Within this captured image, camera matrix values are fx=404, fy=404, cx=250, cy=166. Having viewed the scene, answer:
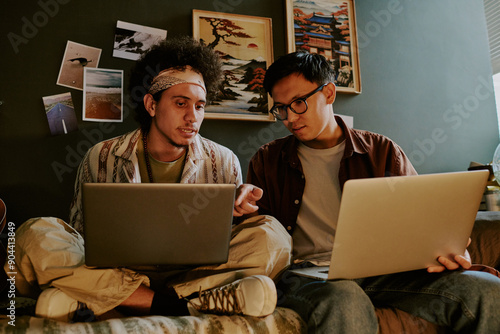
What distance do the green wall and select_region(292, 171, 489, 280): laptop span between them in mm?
1261

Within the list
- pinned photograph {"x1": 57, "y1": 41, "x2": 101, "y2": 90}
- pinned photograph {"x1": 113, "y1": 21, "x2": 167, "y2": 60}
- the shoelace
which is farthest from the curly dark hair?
the shoelace

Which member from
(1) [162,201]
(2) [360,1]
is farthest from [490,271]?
(2) [360,1]

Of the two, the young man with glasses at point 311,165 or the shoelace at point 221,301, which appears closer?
the shoelace at point 221,301

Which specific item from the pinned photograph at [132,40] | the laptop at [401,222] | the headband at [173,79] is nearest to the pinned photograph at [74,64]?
the pinned photograph at [132,40]

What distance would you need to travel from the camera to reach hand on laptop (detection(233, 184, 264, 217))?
52.6 inches

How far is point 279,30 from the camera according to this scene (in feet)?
7.75

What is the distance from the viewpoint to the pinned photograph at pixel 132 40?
209cm

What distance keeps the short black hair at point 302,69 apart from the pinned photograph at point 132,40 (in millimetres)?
788

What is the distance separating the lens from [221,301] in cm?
107

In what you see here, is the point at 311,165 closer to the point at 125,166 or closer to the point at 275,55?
the point at 125,166

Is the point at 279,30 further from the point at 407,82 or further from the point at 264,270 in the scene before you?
the point at 264,270

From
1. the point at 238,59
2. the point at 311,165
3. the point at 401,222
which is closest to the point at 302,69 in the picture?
the point at 311,165

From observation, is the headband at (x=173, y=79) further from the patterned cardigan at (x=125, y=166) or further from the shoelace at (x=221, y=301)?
the shoelace at (x=221, y=301)

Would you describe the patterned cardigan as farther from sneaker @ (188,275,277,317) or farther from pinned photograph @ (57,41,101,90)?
sneaker @ (188,275,277,317)
